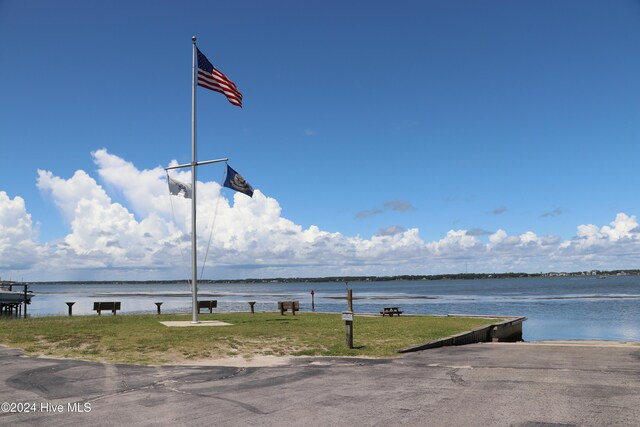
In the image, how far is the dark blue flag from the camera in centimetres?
2322

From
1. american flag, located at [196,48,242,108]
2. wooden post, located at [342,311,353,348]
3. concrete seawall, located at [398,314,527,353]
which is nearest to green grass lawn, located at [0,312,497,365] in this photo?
wooden post, located at [342,311,353,348]

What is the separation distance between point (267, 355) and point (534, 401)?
295 inches

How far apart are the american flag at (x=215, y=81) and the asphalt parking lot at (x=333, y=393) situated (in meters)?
14.2

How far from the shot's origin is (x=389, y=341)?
17.1 meters

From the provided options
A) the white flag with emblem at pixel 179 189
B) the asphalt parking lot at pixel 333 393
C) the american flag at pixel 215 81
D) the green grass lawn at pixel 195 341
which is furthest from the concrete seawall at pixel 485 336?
the american flag at pixel 215 81

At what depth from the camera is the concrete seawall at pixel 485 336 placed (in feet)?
54.0

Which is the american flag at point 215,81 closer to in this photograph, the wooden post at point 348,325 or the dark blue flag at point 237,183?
the dark blue flag at point 237,183

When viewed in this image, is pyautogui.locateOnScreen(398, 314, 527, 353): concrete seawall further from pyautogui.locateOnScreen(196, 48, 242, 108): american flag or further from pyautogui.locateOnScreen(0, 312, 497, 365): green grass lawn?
pyautogui.locateOnScreen(196, 48, 242, 108): american flag

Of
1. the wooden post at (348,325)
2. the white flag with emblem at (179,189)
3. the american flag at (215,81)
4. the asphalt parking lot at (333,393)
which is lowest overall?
the asphalt parking lot at (333,393)

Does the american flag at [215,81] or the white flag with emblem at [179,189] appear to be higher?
the american flag at [215,81]

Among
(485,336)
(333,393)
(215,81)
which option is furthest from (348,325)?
(215,81)

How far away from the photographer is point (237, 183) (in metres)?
23.7

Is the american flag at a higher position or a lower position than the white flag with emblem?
higher

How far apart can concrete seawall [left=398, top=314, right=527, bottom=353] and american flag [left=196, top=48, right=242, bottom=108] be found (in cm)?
1392
